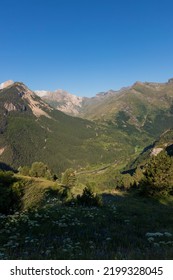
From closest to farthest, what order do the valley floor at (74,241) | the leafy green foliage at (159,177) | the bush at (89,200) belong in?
the valley floor at (74,241) → the bush at (89,200) → the leafy green foliage at (159,177)

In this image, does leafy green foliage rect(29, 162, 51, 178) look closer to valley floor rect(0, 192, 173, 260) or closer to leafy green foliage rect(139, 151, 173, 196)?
leafy green foliage rect(139, 151, 173, 196)

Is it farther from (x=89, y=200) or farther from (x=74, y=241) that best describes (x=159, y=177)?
(x=74, y=241)

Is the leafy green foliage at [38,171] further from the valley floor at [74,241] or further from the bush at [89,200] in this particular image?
the valley floor at [74,241]

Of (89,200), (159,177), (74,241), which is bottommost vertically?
(89,200)

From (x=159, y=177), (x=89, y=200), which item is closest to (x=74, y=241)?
(x=89, y=200)

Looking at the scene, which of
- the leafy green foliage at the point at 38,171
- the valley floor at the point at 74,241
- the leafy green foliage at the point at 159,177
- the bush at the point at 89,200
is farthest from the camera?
the leafy green foliage at the point at 38,171

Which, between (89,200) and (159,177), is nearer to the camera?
(89,200)

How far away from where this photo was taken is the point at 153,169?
5112cm

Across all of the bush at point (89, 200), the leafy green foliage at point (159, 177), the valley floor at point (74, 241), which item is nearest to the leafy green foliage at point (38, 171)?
the leafy green foliage at point (159, 177)

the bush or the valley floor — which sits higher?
the valley floor

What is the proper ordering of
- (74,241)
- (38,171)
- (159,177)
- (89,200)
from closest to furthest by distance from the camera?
(74,241), (89,200), (159,177), (38,171)

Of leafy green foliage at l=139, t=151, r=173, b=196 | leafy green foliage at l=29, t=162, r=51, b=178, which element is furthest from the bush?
leafy green foliage at l=29, t=162, r=51, b=178

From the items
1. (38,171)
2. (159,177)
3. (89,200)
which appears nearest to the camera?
(89,200)
